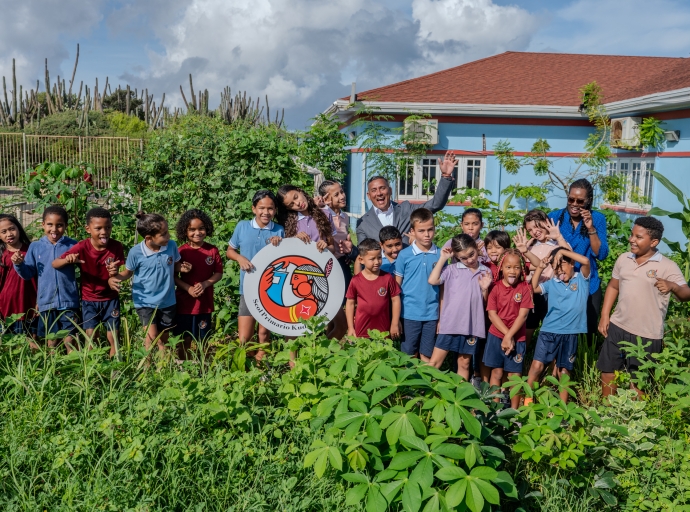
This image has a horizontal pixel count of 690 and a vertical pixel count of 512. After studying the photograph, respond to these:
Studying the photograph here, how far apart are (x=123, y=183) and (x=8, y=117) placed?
33.0 metres

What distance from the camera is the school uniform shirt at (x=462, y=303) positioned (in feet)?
14.8

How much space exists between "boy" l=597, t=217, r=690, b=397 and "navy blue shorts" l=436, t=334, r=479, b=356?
104cm

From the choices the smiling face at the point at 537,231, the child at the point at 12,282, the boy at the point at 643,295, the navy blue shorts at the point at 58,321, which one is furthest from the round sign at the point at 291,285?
the boy at the point at 643,295

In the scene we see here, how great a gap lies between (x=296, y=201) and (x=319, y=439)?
2451 millimetres

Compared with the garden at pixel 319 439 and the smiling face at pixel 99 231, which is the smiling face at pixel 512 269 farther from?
the smiling face at pixel 99 231

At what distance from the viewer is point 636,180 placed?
13297 mm

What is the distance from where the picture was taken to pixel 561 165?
1476 centimetres

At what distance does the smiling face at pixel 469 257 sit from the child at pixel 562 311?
499 mm

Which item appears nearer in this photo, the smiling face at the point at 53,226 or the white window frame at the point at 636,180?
the smiling face at the point at 53,226

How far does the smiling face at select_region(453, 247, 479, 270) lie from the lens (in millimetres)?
4512

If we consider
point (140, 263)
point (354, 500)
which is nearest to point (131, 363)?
point (140, 263)

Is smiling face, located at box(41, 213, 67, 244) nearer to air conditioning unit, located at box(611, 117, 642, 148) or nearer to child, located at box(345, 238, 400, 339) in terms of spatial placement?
child, located at box(345, 238, 400, 339)

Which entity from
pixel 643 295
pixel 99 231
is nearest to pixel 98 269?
pixel 99 231

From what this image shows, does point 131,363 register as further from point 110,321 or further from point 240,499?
point 240,499
